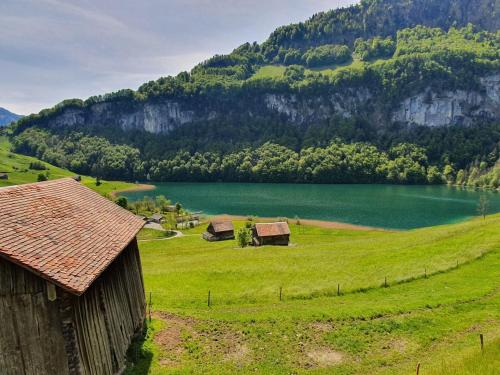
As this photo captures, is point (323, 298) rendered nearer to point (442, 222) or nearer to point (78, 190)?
point (78, 190)

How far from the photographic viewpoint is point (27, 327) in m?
14.4

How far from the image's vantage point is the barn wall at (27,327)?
559 inches

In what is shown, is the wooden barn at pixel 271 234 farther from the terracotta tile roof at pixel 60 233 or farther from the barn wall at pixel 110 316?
the terracotta tile roof at pixel 60 233

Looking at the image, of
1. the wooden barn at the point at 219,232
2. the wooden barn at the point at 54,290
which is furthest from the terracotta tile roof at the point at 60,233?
the wooden barn at the point at 219,232

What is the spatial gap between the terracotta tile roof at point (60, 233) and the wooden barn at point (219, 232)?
218ft

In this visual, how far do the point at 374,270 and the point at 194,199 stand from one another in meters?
148

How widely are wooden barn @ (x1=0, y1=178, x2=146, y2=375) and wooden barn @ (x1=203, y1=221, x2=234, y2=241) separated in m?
69.1

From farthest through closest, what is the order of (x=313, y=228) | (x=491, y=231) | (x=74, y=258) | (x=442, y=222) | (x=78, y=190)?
(x=442, y=222), (x=313, y=228), (x=491, y=231), (x=78, y=190), (x=74, y=258)

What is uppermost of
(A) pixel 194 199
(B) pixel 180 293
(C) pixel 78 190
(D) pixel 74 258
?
(C) pixel 78 190

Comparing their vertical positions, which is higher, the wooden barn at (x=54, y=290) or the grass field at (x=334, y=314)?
the wooden barn at (x=54, y=290)

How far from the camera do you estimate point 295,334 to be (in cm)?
2491

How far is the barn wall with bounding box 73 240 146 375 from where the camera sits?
15.8 m

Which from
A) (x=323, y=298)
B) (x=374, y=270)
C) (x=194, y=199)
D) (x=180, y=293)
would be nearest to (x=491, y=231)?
(x=374, y=270)

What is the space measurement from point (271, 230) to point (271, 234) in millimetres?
1004
